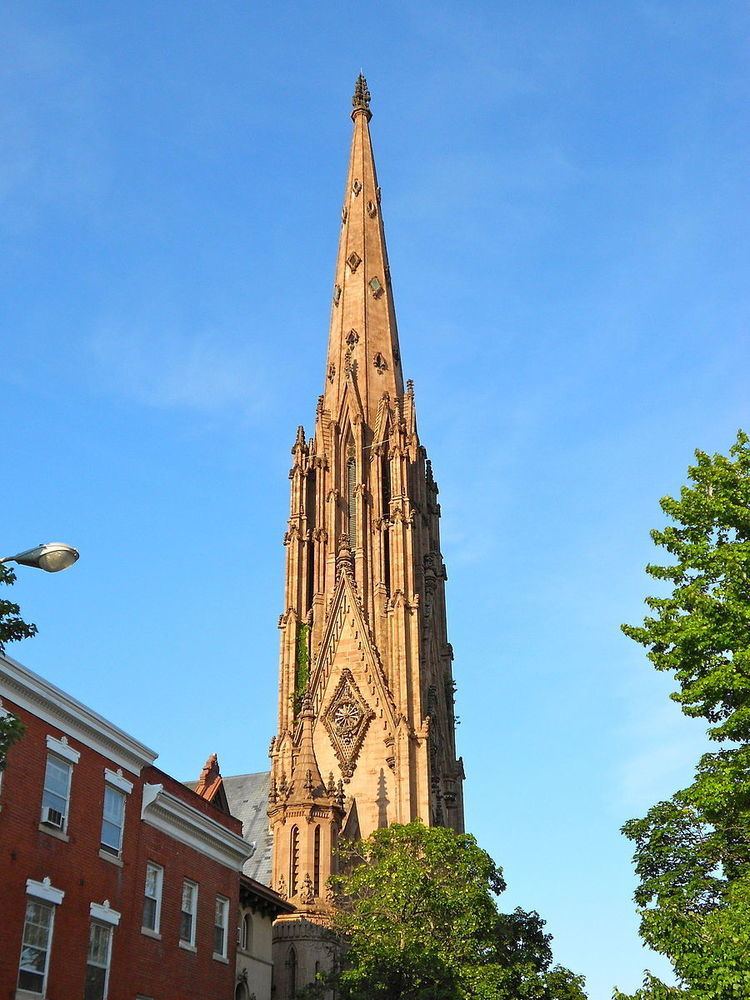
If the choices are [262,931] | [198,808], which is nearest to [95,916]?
[198,808]

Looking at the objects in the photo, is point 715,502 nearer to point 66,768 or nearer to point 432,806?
point 66,768

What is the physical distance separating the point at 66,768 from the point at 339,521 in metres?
38.4

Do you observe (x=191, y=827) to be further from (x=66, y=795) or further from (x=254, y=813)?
(x=254, y=813)

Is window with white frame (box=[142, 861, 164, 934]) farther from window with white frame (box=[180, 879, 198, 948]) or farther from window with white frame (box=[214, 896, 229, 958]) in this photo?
window with white frame (box=[214, 896, 229, 958])

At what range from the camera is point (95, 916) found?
80.1ft

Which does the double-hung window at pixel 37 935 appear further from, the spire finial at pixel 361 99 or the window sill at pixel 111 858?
the spire finial at pixel 361 99

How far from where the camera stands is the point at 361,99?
87812mm

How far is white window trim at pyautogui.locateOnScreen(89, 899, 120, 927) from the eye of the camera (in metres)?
24.4

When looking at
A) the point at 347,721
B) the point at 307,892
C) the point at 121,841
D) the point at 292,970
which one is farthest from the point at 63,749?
the point at 347,721

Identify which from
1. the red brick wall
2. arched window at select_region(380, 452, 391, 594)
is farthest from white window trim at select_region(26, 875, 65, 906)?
arched window at select_region(380, 452, 391, 594)

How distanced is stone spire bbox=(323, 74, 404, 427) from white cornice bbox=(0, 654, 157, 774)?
136ft

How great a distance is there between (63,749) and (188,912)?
644cm

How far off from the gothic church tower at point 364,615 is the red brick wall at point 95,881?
617 inches

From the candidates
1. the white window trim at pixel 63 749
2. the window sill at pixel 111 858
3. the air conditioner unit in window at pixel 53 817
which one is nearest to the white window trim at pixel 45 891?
the air conditioner unit in window at pixel 53 817
